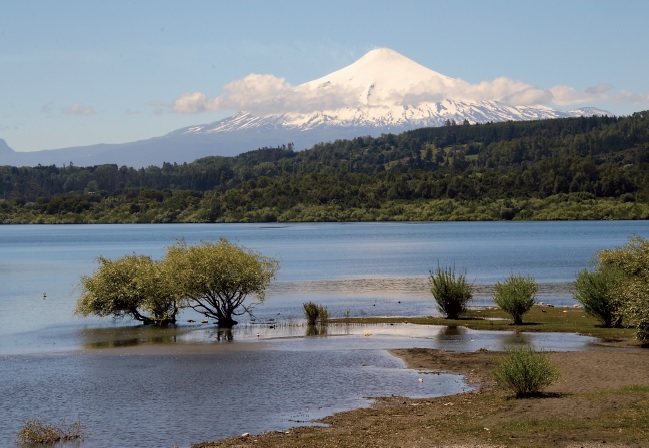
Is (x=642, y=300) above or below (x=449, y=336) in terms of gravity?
above

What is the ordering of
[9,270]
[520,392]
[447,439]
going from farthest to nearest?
[9,270], [520,392], [447,439]

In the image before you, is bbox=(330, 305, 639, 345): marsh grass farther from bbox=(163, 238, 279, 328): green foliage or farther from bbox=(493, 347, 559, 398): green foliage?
bbox=(493, 347, 559, 398): green foliage

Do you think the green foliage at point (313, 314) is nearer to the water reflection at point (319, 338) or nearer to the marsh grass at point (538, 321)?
the water reflection at point (319, 338)

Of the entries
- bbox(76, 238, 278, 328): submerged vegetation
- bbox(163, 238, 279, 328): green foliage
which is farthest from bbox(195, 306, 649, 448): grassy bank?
bbox(76, 238, 278, 328): submerged vegetation

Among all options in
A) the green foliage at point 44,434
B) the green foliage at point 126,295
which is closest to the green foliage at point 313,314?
the green foliage at point 126,295

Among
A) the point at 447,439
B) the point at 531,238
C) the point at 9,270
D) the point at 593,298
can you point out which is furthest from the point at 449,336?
the point at 531,238

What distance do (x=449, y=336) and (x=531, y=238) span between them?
341ft

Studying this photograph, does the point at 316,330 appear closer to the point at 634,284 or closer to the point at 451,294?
the point at 451,294

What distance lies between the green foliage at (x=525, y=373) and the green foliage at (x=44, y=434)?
35.3 feet

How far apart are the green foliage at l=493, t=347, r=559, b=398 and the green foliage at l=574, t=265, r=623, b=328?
1484 centimetres

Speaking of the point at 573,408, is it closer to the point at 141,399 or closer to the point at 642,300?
the point at 642,300

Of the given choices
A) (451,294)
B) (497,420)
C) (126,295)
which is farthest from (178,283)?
(497,420)

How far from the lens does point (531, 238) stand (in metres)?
137

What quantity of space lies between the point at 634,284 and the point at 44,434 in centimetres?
1989
